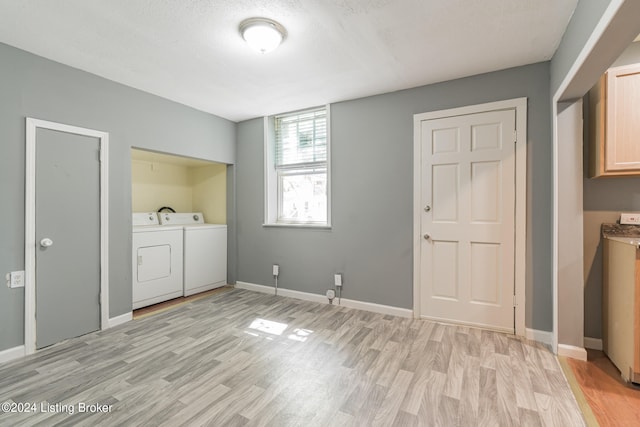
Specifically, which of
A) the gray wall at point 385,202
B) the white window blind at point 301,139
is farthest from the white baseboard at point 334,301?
the white window blind at point 301,139

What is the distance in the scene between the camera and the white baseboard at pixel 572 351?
2232mm

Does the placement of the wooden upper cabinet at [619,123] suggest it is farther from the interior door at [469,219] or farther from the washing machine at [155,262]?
the washing machine at [155,262]

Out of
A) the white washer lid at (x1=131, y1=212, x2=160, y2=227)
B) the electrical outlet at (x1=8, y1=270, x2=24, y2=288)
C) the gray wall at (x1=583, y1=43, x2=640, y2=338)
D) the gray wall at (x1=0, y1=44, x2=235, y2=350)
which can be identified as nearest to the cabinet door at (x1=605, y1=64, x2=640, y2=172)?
the gray wall at (x1=583, y1=43, x2=640, y2=338)

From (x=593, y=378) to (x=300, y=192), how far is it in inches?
131

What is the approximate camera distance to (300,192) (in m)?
4.04

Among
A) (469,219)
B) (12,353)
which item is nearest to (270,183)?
(469,219)

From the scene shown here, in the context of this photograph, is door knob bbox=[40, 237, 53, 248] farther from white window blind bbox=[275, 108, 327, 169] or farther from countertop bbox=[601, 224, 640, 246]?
countertop bbox=[601, 224, 640, 246]

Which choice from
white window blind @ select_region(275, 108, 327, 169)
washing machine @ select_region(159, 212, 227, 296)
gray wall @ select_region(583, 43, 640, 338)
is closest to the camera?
gray wall @ select_region(583, 43, 640, 338)

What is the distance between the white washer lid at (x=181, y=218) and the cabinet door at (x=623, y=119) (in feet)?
15.9

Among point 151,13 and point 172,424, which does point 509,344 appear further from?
point 151,13

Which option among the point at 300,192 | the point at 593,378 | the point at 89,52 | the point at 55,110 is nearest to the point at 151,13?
the point at 89,52

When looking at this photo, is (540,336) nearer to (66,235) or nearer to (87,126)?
(66,235)

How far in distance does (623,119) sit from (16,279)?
16.0 feet

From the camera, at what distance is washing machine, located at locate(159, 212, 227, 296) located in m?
3.96
